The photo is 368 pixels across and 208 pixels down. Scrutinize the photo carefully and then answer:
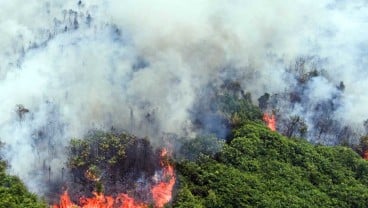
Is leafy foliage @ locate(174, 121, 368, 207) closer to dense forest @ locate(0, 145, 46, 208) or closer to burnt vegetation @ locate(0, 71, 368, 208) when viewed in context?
burnt vegetation @ locate(0, 71, 368, 208)

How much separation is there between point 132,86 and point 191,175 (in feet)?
32.1

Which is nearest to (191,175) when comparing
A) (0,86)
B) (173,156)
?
(173,156)

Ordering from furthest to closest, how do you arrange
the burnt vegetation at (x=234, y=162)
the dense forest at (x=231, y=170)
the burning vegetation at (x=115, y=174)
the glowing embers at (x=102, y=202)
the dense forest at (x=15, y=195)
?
the burnt vegetation at (x=234, y=162) < the dense forest at (x=231, y=170) < the burning vegetation at (x=115, y=174) < the glowing embers at (x=102, y=202) < the dense forest at (x=15, y=195)

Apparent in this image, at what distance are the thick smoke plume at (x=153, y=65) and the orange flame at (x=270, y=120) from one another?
3.24 ft

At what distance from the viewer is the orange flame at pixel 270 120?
60.2m

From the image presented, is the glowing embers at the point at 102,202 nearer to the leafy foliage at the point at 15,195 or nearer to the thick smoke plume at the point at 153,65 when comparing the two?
the thick smoke plume at the point at 153,65

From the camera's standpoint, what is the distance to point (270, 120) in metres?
60.7

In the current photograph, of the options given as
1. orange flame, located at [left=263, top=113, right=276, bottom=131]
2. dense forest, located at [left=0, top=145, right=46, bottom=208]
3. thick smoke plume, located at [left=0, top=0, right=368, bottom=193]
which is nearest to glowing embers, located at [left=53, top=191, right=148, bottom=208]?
dense forest, located at [left=0, top=145, right=46, bottom=208]

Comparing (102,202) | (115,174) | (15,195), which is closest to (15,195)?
(15,195)

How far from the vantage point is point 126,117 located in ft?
174

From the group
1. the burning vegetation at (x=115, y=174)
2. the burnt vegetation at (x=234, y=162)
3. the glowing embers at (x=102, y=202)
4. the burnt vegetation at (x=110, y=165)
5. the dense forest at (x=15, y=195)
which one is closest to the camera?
the dense forest at (x=15, y=195)

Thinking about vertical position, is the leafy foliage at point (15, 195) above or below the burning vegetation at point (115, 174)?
below

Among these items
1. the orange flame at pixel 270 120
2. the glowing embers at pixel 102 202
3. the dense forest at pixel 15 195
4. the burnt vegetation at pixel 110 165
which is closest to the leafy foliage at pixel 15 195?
the dense forest at pixel 15 195

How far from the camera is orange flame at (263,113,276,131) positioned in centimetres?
6025
